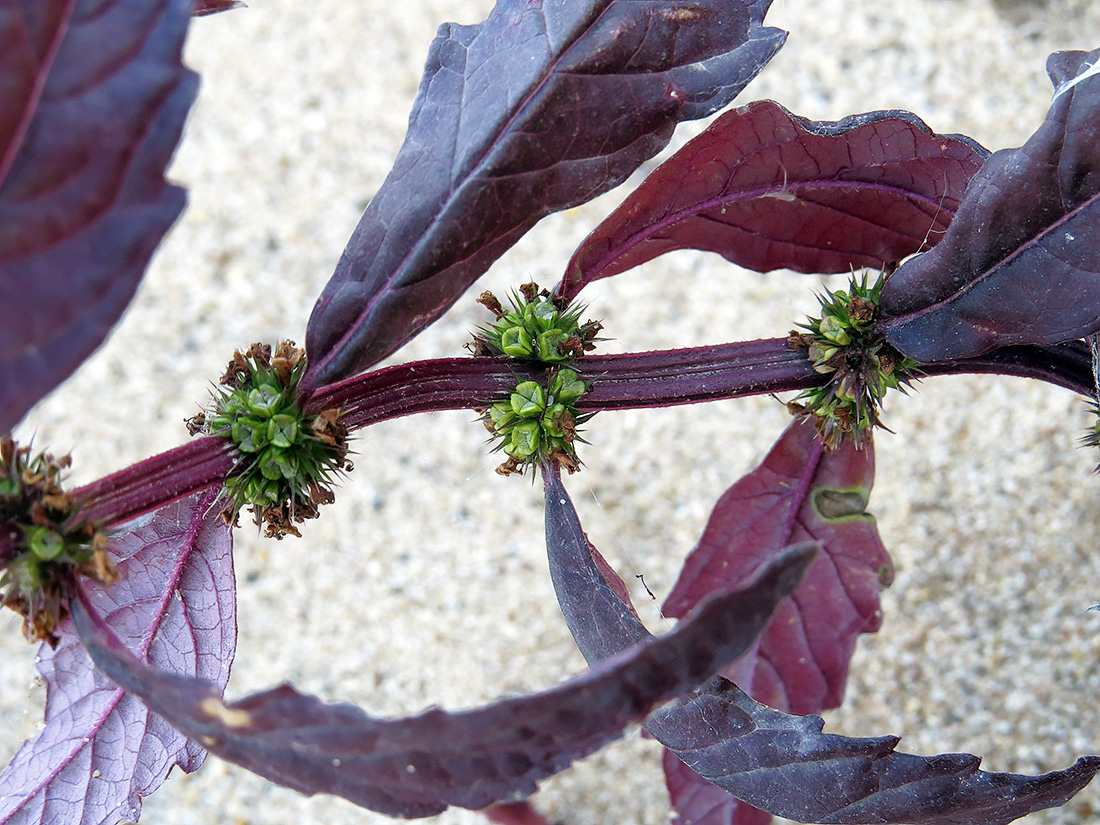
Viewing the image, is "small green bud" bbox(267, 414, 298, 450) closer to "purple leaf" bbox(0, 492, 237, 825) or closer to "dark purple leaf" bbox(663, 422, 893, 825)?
"purple leaf" bbox(0, 492, 237, 825)

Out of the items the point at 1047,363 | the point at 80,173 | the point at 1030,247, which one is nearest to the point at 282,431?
the point at 80,173

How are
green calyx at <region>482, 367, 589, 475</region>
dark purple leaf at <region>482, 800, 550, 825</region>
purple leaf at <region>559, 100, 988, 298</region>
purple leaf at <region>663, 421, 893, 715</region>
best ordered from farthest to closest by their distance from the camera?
dark purple leaf at <region>482, 800, 550, 825</region> < purple leaf at <region>663, 421, 893, 715</region> < purple leaf at <region>559, 100, 988, 298</region> < green calyx at <region>482, 367, 589, 475</region>

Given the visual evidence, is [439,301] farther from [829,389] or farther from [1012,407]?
[1012,407]

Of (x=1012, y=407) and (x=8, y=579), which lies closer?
(x=8, y=579)

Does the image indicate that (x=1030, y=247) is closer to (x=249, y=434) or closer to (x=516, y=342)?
(x=516, y=342)

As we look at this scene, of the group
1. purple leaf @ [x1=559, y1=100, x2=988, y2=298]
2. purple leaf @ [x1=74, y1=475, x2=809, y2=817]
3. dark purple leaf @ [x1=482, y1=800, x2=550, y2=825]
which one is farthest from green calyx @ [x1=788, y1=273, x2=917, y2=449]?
dark purple leaf @ [x1=482, y1=800, x2=550, y2=825]

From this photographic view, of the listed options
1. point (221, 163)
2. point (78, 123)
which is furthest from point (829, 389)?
point (221, 163)
